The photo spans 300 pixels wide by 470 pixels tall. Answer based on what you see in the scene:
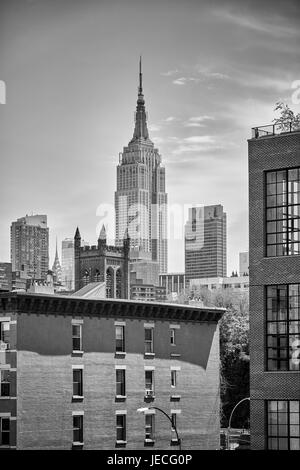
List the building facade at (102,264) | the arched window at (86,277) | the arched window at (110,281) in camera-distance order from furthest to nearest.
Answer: the arched window at (86,277)
the building facade at (102,264)
the arched window at (110,281)

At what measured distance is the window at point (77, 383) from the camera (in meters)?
45.1

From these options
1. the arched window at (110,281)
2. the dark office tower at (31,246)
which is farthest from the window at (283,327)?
the arched window at (110,281)

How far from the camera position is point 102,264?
165m

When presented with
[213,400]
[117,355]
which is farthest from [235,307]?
[117,355]

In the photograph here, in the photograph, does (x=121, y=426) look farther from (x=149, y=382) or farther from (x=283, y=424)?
(x=283, y=424)

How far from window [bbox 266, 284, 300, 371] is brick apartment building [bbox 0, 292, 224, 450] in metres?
15.3

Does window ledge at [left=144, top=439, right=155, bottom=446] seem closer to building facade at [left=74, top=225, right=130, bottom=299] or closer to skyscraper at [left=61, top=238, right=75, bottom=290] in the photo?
skyscraper at [left=61, top=238, right=75, bottom=290]

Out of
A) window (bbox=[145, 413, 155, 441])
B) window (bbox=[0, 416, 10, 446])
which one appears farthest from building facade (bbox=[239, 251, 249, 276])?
window (bbox=[0, 416, 10, 446])

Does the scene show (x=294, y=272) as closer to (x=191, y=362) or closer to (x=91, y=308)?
(x=91, y=308)

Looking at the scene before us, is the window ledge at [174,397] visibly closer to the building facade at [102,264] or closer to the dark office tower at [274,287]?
the dark office tower at [274,287]

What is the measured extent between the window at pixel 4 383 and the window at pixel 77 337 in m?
3.04

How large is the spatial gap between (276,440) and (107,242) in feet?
489
